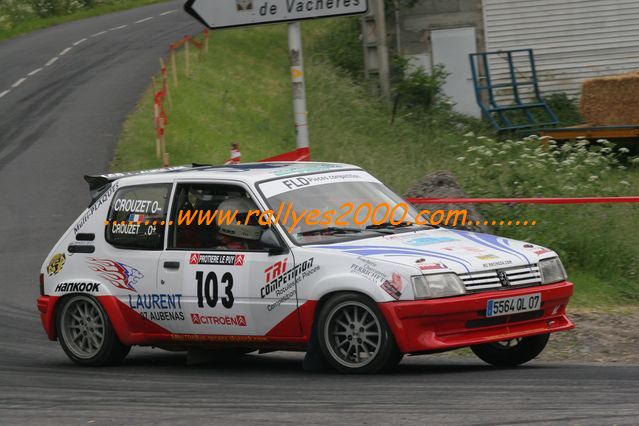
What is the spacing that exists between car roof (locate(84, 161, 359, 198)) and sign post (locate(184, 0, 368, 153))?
76.1 inches

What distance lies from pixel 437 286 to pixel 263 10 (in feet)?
15.5

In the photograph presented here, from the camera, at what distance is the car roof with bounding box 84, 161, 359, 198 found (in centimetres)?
975

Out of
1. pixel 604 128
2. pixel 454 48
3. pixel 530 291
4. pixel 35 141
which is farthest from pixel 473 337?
pixel 454 48

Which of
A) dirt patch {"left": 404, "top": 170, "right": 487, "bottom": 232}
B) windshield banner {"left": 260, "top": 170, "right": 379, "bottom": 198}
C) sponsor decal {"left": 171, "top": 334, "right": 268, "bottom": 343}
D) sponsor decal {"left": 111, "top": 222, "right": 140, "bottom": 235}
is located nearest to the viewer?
sponsor decal {"left": 171, "top": 334, "right": 268, "bottom": 343}

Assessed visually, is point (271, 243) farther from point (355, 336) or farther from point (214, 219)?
point (355, 336)

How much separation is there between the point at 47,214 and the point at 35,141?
6299 mm

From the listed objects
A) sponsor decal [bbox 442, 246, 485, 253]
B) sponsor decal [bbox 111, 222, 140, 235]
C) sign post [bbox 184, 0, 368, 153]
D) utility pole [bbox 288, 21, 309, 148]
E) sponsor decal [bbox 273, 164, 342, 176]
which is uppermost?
sign post [bbox 184, 0, 368, 153]

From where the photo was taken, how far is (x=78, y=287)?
10.3m

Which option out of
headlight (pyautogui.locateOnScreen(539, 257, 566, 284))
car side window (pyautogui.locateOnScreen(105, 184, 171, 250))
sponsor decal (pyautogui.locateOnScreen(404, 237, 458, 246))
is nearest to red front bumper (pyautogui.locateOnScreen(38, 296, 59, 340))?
car side window (pyautogui.locateOnScreen(105, 184, 171, 250))

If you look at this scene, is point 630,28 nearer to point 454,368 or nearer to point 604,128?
point 604,128

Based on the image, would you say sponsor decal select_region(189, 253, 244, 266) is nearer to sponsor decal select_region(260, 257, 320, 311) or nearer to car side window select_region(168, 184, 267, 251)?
car side window select_region(168, 184, 267, 251)

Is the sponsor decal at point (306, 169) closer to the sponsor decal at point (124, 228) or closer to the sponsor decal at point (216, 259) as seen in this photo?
the sponsor decal at point (216, 259)

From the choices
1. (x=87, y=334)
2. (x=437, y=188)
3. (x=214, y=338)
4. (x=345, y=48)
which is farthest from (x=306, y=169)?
(x=345, y=48)

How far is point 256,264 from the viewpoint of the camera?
918 centimetres
